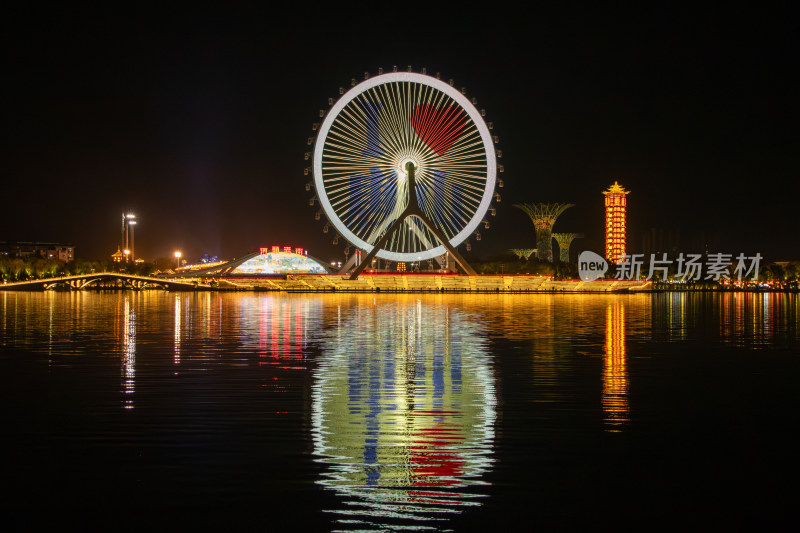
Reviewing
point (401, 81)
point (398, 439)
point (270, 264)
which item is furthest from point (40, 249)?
point (398, 439)

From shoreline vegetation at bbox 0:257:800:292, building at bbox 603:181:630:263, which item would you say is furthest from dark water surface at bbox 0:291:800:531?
building at bbox 603:181:630:263

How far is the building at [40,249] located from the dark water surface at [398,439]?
175 m

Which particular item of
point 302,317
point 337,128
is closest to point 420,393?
point 302,317

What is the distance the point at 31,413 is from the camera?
1196 centimetres

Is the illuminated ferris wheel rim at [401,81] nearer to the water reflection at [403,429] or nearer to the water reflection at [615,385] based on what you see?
the water reflection at [615,385]

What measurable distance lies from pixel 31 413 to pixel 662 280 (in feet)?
355

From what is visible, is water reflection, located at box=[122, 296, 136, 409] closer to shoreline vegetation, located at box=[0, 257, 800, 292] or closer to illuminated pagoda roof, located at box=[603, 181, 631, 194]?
shoreline vegetation, located at box=[0, 257, 800, 292]

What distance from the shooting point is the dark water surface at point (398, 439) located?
738 centimetres

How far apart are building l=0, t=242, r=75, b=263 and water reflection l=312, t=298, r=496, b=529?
174690 millimetres

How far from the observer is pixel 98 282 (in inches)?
4168

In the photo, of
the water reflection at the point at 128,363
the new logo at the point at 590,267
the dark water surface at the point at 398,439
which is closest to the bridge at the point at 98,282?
the new logo at the point at 590,267

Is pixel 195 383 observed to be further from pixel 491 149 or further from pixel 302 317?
pixel 491 149

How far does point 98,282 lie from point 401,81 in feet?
203

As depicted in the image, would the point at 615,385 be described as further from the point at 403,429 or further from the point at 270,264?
the point at 270,264
